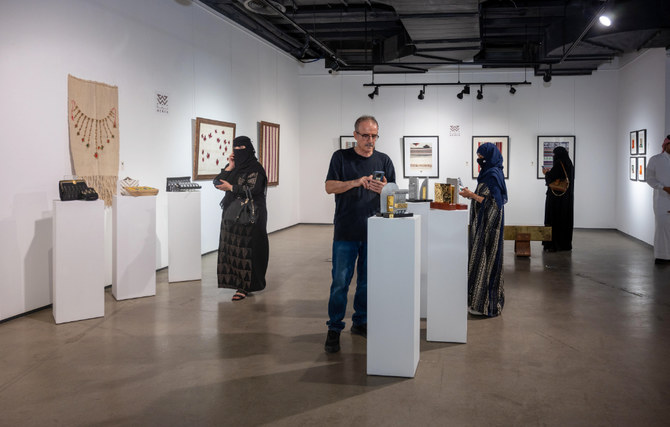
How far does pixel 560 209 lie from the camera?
10195 mm

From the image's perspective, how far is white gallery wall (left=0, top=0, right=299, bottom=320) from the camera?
5.38 m

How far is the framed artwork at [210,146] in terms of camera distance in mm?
8883

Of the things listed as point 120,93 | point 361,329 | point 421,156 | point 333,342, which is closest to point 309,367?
point 333,342

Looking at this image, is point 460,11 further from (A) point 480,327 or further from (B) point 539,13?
(A) point 480,327

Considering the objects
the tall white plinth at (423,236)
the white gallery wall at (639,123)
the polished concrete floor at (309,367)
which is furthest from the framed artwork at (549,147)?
the tall white plinth at (423,236)

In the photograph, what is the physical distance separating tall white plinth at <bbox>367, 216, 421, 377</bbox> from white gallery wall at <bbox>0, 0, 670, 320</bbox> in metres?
3.45

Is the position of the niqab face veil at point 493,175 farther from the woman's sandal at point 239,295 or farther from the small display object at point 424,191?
the woman's sandal at point 239,295

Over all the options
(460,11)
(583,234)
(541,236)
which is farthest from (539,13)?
(583,234)

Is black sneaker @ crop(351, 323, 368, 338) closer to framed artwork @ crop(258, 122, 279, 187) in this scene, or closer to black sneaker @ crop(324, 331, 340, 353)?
black sneaker @ crop(324, 331, 340, 353)

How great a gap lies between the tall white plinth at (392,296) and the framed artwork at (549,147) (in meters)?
10.3

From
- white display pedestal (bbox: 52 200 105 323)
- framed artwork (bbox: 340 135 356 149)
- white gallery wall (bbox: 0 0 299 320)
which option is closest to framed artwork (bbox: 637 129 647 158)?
framed artwork (bbox: 340 135 356 149)


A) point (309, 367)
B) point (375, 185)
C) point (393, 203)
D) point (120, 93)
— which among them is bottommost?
point (309, 367)

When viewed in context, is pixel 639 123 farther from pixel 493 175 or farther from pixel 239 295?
pixel 239 295

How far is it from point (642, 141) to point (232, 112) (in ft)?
24.2
